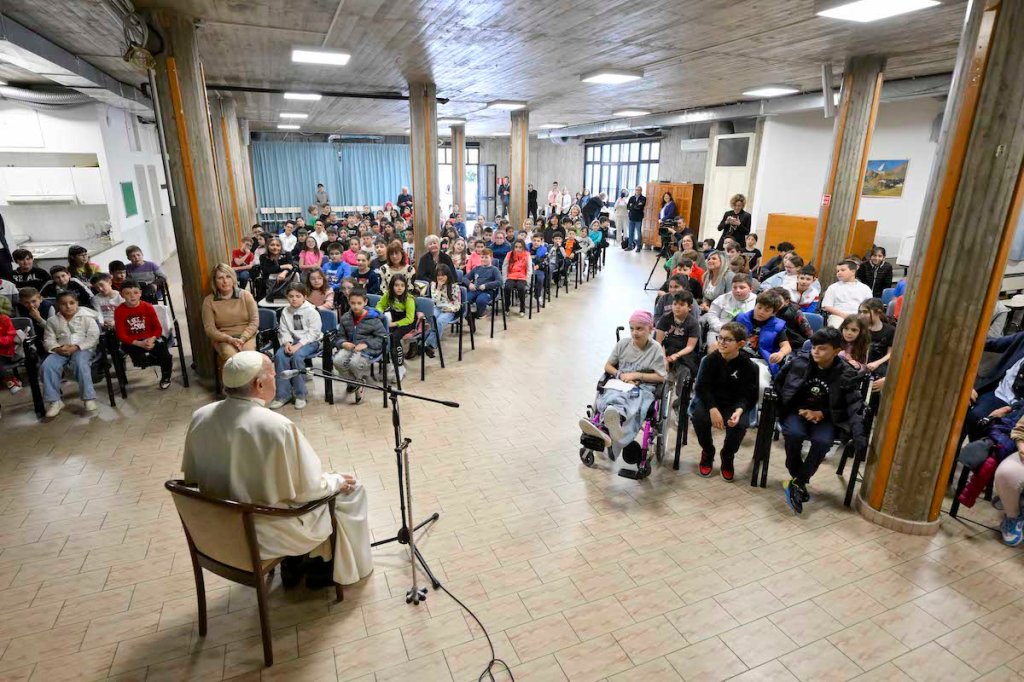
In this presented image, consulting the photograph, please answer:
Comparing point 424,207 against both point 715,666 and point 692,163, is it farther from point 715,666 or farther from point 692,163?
point 692,163

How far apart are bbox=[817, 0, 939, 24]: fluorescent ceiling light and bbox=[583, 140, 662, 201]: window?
12.3 metres

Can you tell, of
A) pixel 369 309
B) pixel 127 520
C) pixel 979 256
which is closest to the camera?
pixel 979 256

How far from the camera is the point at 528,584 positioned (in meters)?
3.00

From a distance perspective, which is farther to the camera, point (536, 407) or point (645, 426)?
point (536, 407)

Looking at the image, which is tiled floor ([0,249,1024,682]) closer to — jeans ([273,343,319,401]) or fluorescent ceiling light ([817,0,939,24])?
jeans ([273,343,319,401])

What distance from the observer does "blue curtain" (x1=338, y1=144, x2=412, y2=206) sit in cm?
2092

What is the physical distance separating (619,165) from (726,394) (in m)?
16.5

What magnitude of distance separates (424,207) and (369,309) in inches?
171

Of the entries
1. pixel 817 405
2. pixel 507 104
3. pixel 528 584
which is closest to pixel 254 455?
pixel 528 584

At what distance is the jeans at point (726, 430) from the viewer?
392 cm

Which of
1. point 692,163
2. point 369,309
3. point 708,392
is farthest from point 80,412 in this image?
point 692,163

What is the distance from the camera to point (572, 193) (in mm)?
21391

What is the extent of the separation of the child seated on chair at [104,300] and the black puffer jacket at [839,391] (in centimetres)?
604

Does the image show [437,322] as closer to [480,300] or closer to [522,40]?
[480,300]
